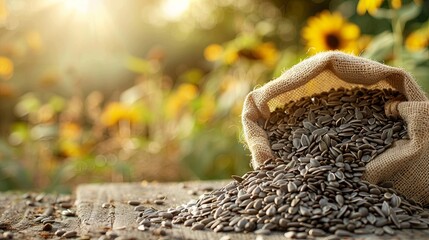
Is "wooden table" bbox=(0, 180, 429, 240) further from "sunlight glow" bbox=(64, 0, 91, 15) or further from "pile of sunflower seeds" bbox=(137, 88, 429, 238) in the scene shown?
"sunlight glow" bbox=(64, 0, 91, 15)

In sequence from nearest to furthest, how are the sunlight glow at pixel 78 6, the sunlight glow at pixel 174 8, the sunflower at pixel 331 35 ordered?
the sunflower at pixel 331 35 → the sunlight glow at pixel 78 6 → the sunlight glow at pixel 174 8

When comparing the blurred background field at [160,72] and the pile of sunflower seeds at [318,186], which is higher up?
the blurred background field at [160,72]

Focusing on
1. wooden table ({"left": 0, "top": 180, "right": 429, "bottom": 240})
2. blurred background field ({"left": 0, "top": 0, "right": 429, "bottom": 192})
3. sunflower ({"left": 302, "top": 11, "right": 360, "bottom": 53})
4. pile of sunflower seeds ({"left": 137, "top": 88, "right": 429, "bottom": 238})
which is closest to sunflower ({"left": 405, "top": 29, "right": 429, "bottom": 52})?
blurred background field ({"left": 0, "top": 0, "right": 429, "bottom": 192})

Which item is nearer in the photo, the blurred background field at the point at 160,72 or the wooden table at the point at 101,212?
the wooden table at the point at 101,212

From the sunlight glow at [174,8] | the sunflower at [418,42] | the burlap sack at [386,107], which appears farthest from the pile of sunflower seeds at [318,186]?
the sunlight glow at [174,8]

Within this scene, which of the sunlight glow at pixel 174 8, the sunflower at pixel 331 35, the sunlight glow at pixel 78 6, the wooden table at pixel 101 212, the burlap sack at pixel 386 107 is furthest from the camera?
the sunlight glow at pixel 174 8

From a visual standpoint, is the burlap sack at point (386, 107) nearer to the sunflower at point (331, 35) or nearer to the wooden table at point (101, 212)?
the wooden table at point (101, 212)

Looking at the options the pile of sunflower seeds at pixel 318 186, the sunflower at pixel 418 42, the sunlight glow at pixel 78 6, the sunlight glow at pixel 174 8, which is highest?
the sunlight glow at pixel 174 8
